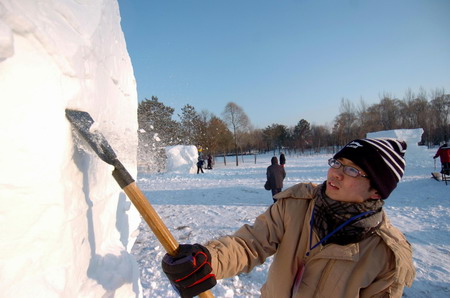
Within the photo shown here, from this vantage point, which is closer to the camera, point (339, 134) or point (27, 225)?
point (27, 225)

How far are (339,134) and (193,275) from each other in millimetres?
37392

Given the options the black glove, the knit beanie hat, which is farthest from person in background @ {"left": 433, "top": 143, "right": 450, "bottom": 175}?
the black glove

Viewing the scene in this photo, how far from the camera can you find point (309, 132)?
46906 mm

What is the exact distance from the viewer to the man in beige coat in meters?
1.20

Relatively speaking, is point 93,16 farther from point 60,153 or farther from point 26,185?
point 26,185

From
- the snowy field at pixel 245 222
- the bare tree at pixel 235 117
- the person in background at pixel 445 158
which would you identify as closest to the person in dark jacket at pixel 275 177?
the snowy field at pixel 245 222

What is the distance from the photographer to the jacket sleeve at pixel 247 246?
1.35 metres

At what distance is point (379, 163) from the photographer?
1317 mm

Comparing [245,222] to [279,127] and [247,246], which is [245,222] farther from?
[279,127]

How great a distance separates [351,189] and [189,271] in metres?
0.96

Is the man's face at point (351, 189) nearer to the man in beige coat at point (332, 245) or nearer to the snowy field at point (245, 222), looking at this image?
the man in beige coat at point (332, 245)

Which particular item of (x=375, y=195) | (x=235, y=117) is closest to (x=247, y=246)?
(x=375, y=195)

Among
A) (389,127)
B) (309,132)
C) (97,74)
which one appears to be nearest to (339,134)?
(389,127)

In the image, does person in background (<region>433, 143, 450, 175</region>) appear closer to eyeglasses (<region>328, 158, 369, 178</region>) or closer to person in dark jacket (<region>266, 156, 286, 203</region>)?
person in dark jacket (<region>266, 156, 286, 203</region>)
